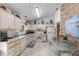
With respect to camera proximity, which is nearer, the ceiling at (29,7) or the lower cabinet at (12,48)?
the ceiling at (29,7)

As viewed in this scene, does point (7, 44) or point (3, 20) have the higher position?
point (3, 20)

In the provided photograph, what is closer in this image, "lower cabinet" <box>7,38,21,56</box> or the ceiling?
the ceiling

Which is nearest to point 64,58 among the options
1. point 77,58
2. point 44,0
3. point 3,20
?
point 77,58

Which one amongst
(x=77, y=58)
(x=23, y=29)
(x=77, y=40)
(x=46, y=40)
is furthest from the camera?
(x=46, y=40)

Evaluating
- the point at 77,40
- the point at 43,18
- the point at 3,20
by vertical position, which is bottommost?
the point at 77,40

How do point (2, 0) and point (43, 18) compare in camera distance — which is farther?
point (43, 18)

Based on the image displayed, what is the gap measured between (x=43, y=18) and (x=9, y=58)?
727 centimetres

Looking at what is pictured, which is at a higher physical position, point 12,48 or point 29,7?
point 29,7

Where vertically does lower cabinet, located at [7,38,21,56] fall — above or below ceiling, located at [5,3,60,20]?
below

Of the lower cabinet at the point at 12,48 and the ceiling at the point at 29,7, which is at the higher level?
the ceiling at the point at 29,7

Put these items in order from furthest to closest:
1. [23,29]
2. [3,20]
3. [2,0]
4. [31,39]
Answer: [31,39]
[23,29]
[3,20]
[2,0]

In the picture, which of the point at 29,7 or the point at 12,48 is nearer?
the point at 12,48

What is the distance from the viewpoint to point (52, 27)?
9.62m

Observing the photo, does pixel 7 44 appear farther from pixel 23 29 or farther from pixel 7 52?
pixel 23 29
